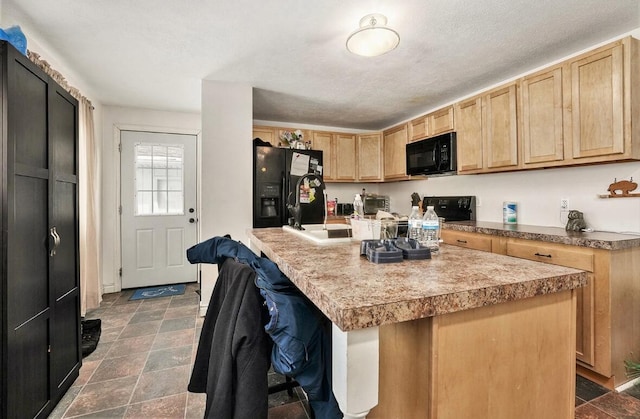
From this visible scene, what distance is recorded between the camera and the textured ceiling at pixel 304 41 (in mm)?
1773

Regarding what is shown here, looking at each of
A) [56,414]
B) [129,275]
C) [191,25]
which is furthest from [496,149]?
[129,275]

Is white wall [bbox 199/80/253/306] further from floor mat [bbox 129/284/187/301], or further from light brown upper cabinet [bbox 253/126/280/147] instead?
floor mat [bbox 129/284/187/301]

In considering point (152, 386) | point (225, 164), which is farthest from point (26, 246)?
point (225, 164)

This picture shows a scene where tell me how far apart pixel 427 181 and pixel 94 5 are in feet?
12.0

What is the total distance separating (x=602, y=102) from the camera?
1958 mm

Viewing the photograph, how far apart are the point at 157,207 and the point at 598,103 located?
178 inches

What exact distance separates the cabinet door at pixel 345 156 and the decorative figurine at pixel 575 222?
2.55m

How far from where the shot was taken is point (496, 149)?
2684 mm

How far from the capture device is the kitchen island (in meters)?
0.67

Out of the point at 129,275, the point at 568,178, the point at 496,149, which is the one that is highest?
the point at 496,149

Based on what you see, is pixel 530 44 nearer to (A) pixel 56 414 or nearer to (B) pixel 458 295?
(B) pixel 458 295

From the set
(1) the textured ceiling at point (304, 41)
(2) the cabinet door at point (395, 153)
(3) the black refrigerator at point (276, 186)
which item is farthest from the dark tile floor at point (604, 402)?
(2) the cabinet door at point (395, 153)

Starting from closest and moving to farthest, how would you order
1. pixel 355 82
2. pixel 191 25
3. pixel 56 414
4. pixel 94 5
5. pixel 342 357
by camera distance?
pixel 342 357, pixel 56 414, pixel 94 5, pixel 191 25, pixel 355 82

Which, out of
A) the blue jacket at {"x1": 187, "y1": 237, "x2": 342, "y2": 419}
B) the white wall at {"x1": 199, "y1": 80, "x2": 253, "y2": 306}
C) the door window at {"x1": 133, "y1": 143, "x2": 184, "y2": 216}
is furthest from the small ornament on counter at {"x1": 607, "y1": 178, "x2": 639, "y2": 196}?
the door window at {"x1": 133, "y1": 143, "x2": 184, "y2": 216}
